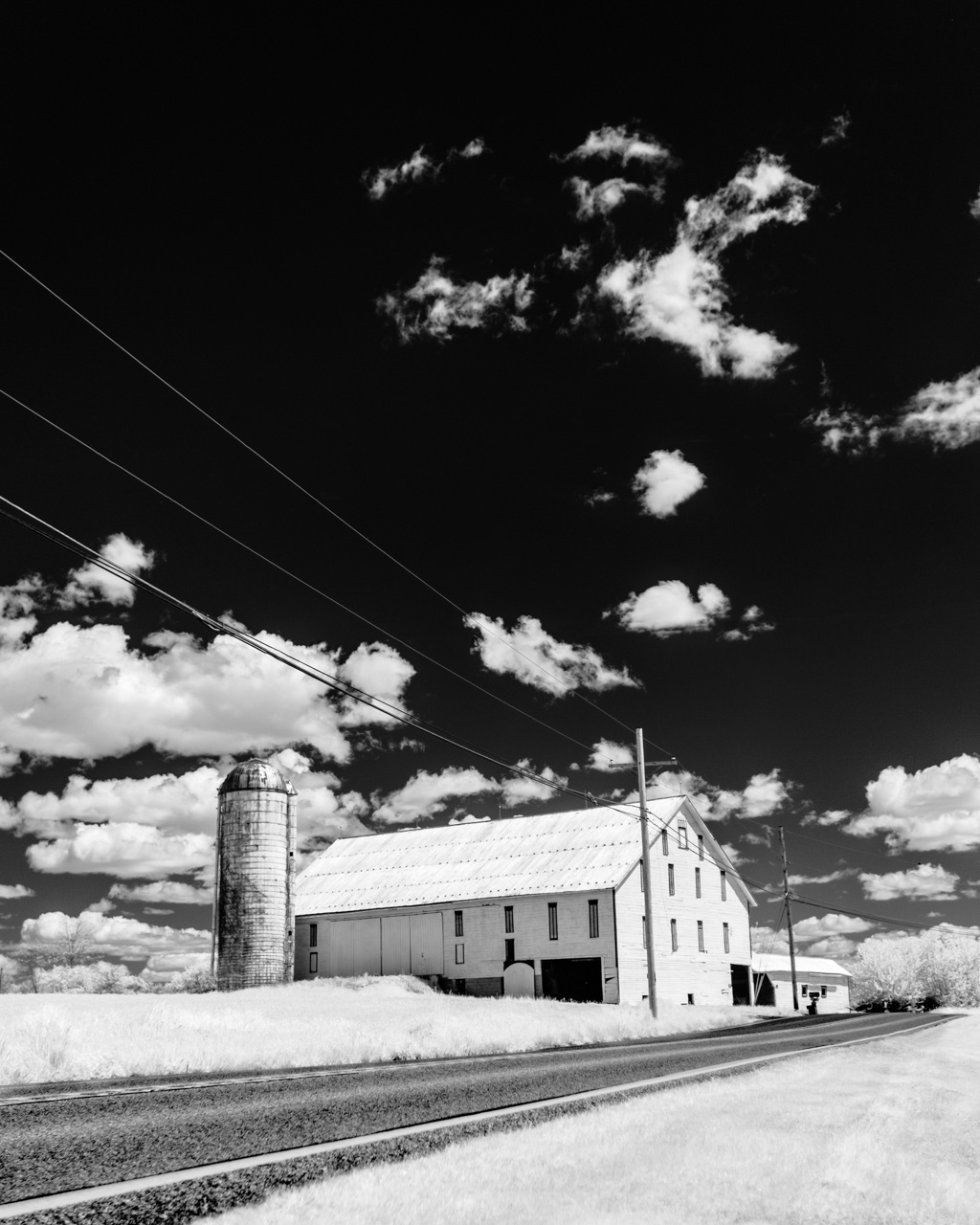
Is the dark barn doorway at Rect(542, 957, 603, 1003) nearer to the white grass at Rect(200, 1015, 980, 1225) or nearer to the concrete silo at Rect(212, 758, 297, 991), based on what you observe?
the concrete silo at Rect(212, 758, 297, 991)

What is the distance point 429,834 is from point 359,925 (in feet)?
28.0

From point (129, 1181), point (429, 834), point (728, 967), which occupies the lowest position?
point (728, 967)

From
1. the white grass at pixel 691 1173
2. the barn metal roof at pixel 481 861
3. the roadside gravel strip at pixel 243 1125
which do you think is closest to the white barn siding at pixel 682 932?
the barn metal roof at pixel 481 861

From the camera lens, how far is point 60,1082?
13.8 metres

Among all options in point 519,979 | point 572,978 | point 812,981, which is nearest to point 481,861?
point 519,979

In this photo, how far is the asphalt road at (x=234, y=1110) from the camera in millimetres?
7336

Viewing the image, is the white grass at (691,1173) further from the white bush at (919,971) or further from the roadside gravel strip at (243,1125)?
the white bush at (919,971)

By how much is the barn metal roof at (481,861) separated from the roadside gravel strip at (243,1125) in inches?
1472

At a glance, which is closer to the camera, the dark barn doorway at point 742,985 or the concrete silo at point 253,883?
the concrete silo at point 253,883

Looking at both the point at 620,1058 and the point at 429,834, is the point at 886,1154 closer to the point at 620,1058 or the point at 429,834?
the point at 620,1058

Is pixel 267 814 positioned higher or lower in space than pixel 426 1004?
higher

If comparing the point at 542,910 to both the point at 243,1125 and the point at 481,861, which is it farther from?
the point at 243,1125

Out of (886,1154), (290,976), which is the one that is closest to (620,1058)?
(886,1154)

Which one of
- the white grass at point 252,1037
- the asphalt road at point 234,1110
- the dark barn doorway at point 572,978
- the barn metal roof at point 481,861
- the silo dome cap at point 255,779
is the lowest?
the dark barn doorway at point 572,978
